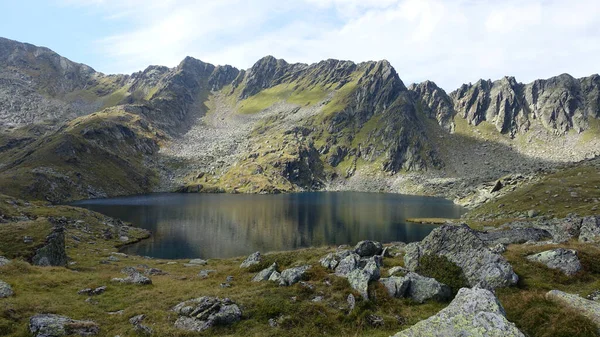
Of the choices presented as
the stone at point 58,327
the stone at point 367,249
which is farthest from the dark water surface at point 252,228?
the stone at point 58,327

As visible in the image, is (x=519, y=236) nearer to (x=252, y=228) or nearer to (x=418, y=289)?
(x=418, y=289)

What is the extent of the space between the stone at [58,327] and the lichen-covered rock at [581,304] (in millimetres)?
23608

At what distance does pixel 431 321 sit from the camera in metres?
11.4

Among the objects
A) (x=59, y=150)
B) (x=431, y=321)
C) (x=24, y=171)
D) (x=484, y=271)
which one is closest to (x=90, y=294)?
(x=431, y=321)

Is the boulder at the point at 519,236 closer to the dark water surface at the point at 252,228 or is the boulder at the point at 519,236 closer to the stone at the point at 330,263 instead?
the stone at the point at 330,263

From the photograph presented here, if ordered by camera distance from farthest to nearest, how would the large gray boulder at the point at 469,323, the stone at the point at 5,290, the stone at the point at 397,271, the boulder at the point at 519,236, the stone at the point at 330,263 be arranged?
the boulder at the point at 519,236, the stone at the point at 330,263, the stone at the point at 397,271, the stone at the point at 5,290, the large gray boulder at the point at 469,323

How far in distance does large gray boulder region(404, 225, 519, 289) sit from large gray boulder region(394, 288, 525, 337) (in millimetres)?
8373

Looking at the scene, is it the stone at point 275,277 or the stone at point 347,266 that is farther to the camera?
the stone at point 347,266

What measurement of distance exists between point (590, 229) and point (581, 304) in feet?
105

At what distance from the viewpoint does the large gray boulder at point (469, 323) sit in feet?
34.9

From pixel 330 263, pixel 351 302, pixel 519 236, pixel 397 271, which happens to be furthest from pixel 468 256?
pixel 519 236

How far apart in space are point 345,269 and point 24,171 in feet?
640

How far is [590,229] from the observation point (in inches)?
1484

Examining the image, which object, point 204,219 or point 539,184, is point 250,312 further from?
point 539,184
